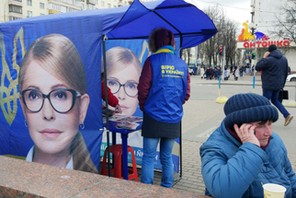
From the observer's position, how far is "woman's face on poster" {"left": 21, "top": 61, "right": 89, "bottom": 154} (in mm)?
3936

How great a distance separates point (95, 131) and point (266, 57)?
218 inches

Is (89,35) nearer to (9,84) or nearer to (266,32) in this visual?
(9,84)

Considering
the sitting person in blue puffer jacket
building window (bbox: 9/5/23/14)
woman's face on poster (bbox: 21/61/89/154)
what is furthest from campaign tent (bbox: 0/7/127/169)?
building window (bbox: 9/5/23/14)

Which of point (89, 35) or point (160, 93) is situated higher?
point (89, 35)

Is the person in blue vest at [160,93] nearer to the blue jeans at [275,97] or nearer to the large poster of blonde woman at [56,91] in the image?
the large poster of blonde woman at [56,91]

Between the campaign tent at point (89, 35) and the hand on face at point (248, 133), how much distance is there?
1967 mm

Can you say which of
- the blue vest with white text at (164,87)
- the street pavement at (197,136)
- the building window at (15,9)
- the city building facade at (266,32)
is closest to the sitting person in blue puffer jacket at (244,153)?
the blue vest with white text at (164,87)

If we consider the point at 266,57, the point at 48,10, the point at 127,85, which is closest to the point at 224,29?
the point at 48,10

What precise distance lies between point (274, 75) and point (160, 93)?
16.6ft

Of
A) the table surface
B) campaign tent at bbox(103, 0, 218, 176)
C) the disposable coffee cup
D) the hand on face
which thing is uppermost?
campaign tent at bbox(103, 0, 218, 176)

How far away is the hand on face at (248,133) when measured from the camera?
170 centimetres

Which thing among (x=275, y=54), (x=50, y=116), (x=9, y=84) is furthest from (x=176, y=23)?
(x=275, y=54)

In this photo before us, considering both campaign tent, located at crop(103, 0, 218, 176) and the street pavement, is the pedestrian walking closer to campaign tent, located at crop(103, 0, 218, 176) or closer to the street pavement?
the street pavement

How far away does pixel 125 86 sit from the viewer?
16.4 feet
